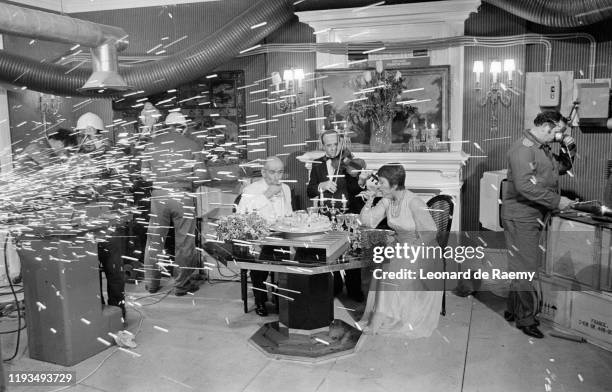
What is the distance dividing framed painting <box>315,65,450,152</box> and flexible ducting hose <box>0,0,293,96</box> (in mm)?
911

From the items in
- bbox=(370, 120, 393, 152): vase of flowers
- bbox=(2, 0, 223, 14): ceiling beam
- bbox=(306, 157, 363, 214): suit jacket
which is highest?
bbox=(2, 0, 223, 14): ceiling beam

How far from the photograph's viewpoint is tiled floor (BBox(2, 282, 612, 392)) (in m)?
4.08

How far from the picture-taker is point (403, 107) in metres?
6.93

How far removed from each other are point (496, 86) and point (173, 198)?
380cm

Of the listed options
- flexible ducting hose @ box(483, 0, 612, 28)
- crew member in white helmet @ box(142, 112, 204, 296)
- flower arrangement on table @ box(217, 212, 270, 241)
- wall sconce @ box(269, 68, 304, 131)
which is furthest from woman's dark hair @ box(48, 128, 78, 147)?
flexible ducting hose @ box(483, 0, 612, 28)

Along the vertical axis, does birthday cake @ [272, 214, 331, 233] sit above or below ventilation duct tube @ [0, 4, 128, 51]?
below

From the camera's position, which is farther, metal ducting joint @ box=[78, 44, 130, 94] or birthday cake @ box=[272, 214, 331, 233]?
birthday cake @ box=[272, 214, 331, 233]

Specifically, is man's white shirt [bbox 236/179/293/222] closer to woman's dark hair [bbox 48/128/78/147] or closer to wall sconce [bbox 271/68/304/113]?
woman's dark hair [bbox 48/128/78/147]

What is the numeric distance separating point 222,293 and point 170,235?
4.43 ft

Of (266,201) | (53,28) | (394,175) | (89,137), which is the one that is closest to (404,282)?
(394,175)

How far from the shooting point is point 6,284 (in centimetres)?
674

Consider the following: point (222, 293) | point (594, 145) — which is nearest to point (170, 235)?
point (222, 293)

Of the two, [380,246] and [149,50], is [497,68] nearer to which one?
[380,246]

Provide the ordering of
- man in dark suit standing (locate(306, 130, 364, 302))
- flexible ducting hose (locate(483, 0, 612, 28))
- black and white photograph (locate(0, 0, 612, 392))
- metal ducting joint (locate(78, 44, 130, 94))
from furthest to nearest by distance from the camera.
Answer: man in dark suit standing (locate(306, 130, 364, 302)) < flexible ducting hose (locate(483, 0, 612, 28)) < black and white photograph (locate(0, 0, 612, 392)) < metal ducting joint (locate(78, 44, 130, 94))
